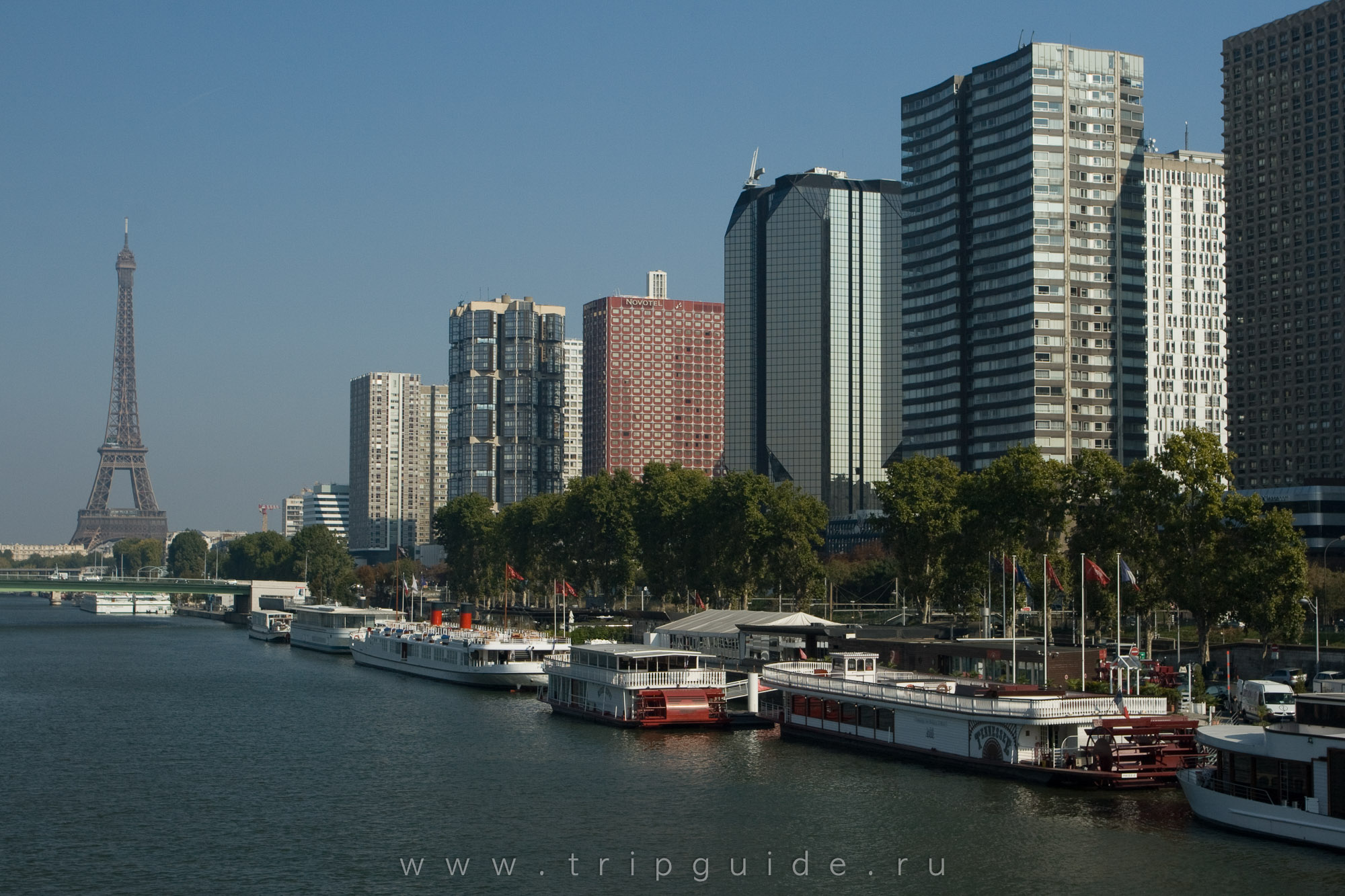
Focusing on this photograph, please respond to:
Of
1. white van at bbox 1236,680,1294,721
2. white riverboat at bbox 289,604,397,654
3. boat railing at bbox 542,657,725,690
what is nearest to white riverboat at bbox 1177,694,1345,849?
white van at bbox 1236,680,1294,721

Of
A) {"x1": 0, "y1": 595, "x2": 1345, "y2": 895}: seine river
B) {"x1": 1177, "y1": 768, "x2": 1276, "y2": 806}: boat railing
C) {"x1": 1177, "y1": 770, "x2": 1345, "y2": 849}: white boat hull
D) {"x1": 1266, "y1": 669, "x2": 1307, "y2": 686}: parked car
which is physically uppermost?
{"x1": 1266, "y1": 669, "x2": 1307, "y2": 686}: parked car

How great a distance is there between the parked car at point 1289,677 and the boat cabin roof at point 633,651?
117 ft

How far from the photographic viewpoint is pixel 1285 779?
2176 inches

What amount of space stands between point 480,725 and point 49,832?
124 feet

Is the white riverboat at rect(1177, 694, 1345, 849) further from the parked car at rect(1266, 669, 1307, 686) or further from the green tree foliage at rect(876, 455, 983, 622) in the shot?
the green tree foliage at rect(876, 455, 983, 622)

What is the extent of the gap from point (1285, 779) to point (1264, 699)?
82.9 ft

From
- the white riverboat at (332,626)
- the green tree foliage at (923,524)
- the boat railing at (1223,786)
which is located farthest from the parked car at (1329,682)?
the white riverboat at (332,626)

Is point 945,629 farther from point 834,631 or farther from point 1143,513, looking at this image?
point 1143,513

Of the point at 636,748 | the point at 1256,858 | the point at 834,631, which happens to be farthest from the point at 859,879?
the point at 834,631

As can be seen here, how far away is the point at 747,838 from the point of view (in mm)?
56375

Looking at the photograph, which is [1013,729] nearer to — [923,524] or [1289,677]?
[1289,677]

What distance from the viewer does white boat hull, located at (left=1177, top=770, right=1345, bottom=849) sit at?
53281 mm

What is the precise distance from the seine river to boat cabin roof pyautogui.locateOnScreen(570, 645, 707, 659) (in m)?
4.94

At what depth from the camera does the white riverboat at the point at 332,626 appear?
563 feet
